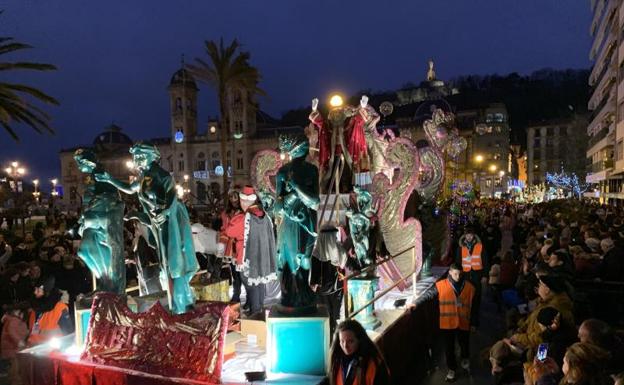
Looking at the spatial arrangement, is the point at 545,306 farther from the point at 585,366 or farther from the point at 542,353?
the point at 585,366

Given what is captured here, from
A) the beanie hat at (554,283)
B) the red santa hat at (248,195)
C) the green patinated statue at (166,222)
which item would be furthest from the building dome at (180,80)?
the beanie hat at (554,283)

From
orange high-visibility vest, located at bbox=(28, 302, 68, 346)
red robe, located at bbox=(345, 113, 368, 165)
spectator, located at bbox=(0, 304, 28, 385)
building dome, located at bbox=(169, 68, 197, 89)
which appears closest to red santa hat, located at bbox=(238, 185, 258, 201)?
red robe, located at bbox=(345, 113, 368, 165)

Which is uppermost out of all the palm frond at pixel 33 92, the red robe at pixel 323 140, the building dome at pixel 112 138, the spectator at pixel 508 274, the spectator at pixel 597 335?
the building dome at pixel 112 138

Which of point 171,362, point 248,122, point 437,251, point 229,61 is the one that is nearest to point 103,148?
point 248,122

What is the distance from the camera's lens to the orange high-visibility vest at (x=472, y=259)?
8703 millimetres

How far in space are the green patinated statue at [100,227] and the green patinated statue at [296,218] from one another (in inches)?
87.0

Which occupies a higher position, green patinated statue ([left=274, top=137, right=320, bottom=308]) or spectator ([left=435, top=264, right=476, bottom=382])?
green patinated statue ([left=274, top=137, right=320, bottom=308])

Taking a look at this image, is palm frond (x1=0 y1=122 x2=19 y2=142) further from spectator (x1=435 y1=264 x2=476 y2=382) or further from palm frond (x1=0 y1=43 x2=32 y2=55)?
spectator (x1=435 y1=264 x2=476 y2=382)

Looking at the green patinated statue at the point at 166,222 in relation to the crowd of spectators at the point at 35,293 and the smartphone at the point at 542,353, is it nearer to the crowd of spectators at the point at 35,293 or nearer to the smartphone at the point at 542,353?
the crowd of spectators at the point at 35,293

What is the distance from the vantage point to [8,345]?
5.85 meters

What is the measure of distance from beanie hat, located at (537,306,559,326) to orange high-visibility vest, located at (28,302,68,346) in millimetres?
5636

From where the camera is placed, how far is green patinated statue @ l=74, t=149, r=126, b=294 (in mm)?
5637

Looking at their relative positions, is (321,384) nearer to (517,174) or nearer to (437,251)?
(437,251)

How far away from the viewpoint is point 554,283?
4.39 metres
